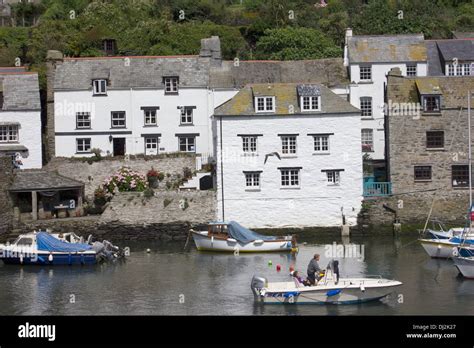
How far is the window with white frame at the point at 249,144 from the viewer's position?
55.0 metres

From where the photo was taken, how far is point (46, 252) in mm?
46531

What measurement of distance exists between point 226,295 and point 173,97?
25.0 m

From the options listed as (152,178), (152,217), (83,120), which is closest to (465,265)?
(152,217)

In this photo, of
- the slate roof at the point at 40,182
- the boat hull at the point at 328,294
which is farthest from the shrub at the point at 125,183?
the boat hull at the point at 328,294

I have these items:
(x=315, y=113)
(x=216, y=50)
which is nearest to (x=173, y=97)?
(x=216, y=50)

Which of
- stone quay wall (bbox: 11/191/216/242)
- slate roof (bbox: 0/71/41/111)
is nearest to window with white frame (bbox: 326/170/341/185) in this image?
stone quay wall (bbox: 11/191/216/242)

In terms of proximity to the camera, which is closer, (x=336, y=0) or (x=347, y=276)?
(x=347, y=276)

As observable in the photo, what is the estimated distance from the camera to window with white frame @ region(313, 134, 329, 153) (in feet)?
180

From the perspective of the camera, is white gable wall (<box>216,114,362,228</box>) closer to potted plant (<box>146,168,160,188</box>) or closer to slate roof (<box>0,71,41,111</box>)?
potted plant (<box>146,168,160,188</box>)

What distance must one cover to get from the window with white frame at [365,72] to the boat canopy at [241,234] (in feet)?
55.2

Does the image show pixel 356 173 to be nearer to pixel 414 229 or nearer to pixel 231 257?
pixel 414 229

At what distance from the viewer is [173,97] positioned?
60.9 m

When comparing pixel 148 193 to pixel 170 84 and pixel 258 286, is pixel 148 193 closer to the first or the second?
pixel 170 84
